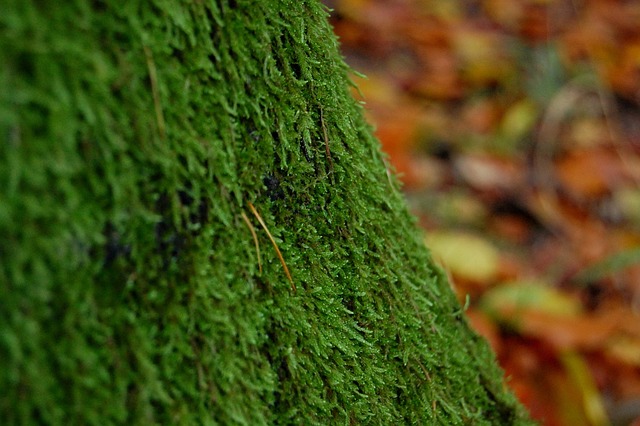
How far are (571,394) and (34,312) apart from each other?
245 centimetres

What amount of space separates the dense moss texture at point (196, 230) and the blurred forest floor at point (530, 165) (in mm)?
1159

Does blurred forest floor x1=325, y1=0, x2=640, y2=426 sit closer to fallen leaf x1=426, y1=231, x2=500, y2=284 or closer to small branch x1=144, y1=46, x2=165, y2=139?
fallen leaf x1=426, y1=231, x2=500, y2=284

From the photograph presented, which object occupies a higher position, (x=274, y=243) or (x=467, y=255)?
(x=274, y=243)

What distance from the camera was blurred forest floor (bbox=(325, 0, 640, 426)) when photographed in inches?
114

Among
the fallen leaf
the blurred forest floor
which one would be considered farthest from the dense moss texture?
the fallen leaf

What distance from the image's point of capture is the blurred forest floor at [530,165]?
290cm

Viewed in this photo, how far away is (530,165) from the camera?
429 centimetres

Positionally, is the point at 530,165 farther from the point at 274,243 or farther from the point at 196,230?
the point at 196,230

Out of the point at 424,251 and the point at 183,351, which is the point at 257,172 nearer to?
the point at 183,351

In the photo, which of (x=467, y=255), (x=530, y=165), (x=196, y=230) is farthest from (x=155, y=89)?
(x=530, y=165)

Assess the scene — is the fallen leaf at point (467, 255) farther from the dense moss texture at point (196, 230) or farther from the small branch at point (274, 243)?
the small branch at point (274, 243)

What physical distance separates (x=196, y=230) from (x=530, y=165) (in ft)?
13.1

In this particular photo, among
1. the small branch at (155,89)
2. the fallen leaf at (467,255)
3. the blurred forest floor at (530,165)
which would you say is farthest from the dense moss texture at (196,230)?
the fallen leaf at (467,255)

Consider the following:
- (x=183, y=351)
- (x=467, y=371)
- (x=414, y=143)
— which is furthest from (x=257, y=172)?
(x=414, y=143)
